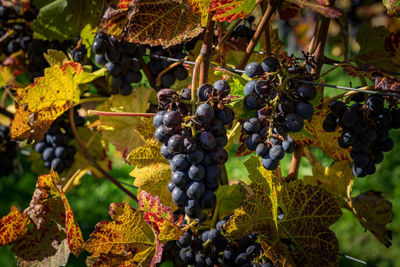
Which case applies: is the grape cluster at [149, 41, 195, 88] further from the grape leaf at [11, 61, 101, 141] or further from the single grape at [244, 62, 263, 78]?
the single grape at [244, 62, 263, 78]

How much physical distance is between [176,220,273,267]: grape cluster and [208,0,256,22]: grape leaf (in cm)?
49

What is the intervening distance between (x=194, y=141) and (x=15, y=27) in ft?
3.39

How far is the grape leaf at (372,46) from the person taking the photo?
1068 millimetres

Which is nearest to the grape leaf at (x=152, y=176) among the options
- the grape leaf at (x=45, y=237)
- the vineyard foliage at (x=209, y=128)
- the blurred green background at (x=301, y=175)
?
the vineyard foliage at (x=209, y=128)

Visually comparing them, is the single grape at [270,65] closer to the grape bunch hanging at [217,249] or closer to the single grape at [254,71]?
the single grape at [254,71]

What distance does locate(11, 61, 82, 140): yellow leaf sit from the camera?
0.95m

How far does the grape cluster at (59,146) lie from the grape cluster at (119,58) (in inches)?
12.5

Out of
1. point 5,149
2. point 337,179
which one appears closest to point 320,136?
point 337,179

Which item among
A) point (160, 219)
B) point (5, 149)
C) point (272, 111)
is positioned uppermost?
point (272, 111)

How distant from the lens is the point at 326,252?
2.61 ft

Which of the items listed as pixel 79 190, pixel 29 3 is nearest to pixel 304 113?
pixel 29 3

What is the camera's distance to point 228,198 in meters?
0.99

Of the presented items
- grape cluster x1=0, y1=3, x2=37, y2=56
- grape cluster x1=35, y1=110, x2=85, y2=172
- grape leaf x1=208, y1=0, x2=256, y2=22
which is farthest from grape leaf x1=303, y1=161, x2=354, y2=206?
grape cluster x1=0, y1=3, x2=37, y2=56

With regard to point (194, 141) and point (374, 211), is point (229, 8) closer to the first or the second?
point (194, 141)
